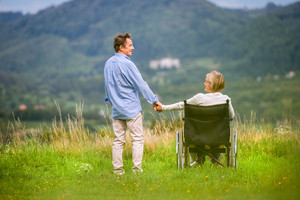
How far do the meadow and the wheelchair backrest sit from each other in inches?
15.2

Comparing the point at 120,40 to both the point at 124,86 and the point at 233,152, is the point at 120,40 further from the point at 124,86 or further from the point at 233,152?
the point at 233,152

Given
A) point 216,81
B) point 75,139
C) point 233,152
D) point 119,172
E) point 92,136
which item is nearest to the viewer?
point 216,81

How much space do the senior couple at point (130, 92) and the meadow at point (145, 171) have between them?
595mm

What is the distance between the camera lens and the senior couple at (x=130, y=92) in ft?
14.5

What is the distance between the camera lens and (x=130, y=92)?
4516 mm

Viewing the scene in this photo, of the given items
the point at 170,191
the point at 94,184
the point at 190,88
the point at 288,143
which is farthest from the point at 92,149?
the point at 190,88

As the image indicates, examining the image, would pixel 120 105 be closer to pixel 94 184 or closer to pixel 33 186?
pixel 94 184

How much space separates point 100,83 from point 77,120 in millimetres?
178063

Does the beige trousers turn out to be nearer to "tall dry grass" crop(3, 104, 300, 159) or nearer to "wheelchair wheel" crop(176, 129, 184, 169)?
"wheelchair wheel" crop(176, 129, 184, 169)

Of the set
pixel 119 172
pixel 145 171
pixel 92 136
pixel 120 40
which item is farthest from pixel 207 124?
pixel 92 136

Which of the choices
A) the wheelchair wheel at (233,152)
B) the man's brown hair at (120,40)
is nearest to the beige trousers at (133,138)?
the man's brown hair at (120,40)

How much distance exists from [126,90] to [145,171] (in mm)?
1078

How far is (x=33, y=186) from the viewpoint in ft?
14.1

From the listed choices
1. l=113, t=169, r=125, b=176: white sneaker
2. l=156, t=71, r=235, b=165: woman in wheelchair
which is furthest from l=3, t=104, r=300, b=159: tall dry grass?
l=156, t=71, r=235, b=165: woman in wheelchair
